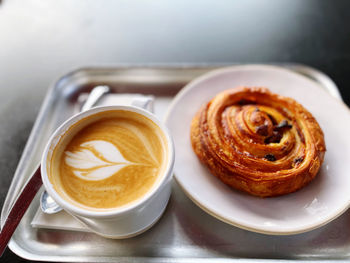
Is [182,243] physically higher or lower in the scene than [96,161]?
lower

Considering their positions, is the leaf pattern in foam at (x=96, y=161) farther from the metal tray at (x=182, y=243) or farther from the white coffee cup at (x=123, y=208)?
the metal tray at (x=182, y=243)

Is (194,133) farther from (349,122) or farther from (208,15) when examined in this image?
(208,15)

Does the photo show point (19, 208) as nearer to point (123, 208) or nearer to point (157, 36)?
point (123, 208)

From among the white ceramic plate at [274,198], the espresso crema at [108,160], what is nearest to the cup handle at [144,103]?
the white ceramic plate at [274,198]

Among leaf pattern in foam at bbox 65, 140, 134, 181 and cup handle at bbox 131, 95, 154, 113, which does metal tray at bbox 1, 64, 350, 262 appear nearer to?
leaf pattern in foam at bbox 65, 140, 134, 181

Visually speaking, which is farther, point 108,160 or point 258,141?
point 258,141

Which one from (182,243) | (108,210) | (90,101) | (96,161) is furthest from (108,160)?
(90,101)

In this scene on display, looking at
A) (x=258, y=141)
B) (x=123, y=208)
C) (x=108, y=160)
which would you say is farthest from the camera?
(x=258, y=141)
